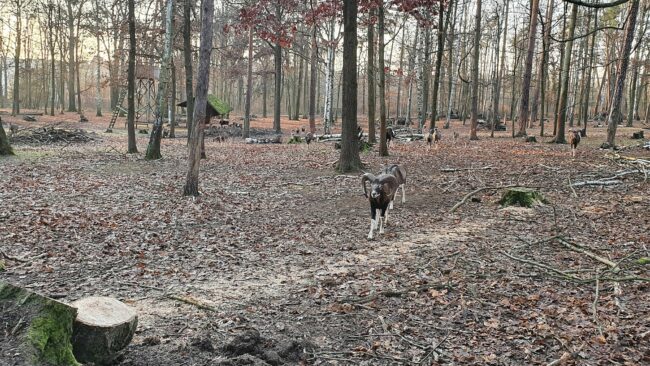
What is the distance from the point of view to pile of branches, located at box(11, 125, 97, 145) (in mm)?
22656

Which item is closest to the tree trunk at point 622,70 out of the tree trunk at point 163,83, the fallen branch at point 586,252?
the fallen branch at point 586,252

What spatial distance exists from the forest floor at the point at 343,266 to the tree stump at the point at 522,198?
0.30 m

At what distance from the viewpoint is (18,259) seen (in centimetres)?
703

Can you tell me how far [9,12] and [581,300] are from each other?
43792 millimetres

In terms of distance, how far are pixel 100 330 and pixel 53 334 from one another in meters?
0.39

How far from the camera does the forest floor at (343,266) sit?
15.7 ft

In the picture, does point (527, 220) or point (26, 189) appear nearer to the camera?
point (527, 220)

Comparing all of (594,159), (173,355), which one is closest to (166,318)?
(173,355)

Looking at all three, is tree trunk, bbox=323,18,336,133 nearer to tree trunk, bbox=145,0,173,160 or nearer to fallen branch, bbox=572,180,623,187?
tree trunk, bbox=145,0,173,160

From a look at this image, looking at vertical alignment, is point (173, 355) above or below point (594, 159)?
below

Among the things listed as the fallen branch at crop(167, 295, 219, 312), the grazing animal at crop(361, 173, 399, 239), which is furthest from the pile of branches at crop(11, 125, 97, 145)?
the fallen branch at crop(167, 295, 219, 312)

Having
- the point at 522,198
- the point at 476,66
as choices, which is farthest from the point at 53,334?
the point at 476,66

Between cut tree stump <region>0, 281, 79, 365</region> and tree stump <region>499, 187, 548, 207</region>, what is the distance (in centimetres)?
952

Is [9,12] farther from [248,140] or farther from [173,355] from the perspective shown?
[173,355]
